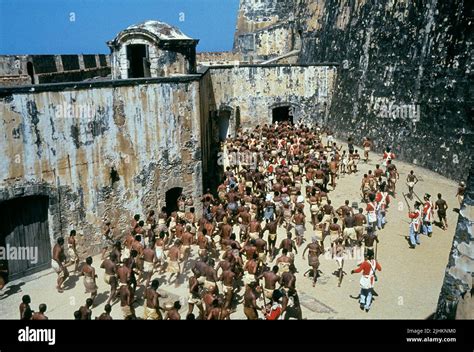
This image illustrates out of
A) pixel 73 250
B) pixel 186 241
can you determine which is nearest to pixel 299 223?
pixel 186 241

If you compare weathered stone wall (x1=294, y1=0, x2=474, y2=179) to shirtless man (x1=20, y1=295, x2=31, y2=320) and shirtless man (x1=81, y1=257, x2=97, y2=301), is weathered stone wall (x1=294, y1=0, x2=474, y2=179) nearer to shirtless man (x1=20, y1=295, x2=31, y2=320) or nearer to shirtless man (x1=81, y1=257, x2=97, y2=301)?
shirtless man (x1=81, y1=257, x2=97, y2=301)

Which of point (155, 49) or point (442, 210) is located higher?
Result: point (155, 49)

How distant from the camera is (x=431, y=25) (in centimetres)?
2047

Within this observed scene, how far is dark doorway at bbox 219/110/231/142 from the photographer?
29.1 meters

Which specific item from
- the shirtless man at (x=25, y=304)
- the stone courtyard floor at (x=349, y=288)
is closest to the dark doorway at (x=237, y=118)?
the stone courtyard floor at (x=349, y=288)

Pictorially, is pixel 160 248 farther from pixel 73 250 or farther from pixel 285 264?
pixel 285 264

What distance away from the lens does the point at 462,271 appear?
8.30 m

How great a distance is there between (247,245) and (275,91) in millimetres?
19866

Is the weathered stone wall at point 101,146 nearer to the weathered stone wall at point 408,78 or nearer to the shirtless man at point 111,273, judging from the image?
the shirtless man at point 111,273

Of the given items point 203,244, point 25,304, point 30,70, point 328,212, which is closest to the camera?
point 25,304

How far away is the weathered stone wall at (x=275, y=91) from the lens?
2878cm

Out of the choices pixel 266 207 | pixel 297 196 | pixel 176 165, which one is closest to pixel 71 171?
pixel 176 165

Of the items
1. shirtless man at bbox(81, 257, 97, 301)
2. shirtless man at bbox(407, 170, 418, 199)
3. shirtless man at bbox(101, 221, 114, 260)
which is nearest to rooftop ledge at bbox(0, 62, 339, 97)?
shirtless man at bbox(101, 221, 114, 260)
